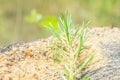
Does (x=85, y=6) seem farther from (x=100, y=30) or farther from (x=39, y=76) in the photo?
(x=39, y=76)

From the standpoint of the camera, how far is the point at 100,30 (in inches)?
97.7

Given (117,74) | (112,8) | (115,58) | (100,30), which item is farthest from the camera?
(112,8)

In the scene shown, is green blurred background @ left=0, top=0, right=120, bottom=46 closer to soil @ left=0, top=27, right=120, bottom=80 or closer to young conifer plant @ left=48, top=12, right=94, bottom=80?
soil @ left=0, top=27, right=120, bottom=80

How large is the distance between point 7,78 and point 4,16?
17.9 ft

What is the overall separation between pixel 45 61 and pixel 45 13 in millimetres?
5190

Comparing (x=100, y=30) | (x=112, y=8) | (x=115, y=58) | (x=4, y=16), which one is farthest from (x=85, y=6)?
(x=115, y=58)

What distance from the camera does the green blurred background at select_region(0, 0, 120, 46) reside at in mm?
5824

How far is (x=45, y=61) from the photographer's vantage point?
6.50ft

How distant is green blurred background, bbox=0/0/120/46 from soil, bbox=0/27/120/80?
3243 mm

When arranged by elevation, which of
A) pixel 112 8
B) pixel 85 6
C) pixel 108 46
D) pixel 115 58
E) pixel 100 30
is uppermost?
pixel 85 6

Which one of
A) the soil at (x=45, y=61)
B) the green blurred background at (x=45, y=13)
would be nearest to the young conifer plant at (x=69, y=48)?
the soil at (x=45, y=61)

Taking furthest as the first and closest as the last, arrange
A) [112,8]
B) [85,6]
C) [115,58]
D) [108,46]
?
[85,6] < [112,8] < [108,46] < [115,58]

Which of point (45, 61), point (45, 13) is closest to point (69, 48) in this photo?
point (45, 61)

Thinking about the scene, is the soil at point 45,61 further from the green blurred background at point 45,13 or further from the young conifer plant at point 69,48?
the green blurred background at point 45,13
